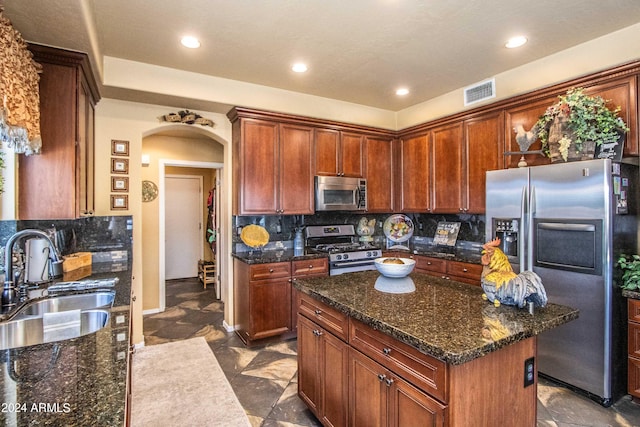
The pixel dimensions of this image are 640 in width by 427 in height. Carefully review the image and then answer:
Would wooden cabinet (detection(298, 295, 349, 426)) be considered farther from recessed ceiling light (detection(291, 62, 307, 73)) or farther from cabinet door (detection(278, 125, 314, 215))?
recessed ceiling light (detection(291, 62, 307, 73))

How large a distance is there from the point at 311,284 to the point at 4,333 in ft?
5.11

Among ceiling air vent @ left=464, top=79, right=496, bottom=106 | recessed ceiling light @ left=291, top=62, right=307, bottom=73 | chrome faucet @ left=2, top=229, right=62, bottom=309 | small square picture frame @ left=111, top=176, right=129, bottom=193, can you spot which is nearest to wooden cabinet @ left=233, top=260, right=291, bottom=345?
small square picture frame @ left=111, top=176, right=129, bottom=193

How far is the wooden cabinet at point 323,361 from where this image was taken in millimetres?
1838

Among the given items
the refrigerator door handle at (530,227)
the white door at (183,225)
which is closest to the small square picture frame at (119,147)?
the white door at (183,225)

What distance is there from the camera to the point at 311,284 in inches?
87.9

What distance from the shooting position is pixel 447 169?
404cm

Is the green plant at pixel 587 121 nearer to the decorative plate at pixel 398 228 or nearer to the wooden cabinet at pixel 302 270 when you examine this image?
the decorative plate at pixel 398 228

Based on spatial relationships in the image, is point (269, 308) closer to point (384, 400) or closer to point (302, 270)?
point (302, 270)

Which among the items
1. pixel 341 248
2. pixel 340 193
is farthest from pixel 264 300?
pixel 340 193

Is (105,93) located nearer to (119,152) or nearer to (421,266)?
(119,152)

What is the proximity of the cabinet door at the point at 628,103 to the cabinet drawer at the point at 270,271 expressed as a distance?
310cm

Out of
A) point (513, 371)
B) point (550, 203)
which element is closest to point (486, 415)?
point (513, 371)

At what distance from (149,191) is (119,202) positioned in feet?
5.16

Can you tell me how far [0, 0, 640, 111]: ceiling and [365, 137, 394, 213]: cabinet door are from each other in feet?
3.81
